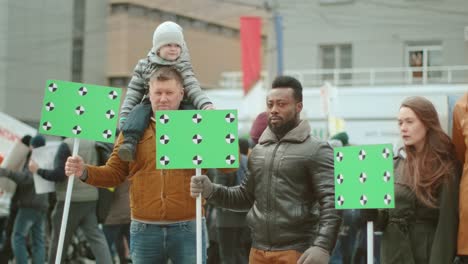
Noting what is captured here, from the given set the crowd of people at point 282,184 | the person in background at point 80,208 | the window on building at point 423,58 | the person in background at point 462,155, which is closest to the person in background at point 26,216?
the person in background at point 80,208

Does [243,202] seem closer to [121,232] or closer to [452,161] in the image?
[452,161]

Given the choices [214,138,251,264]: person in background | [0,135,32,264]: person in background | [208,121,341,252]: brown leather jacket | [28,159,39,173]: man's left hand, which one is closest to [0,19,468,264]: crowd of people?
[208,121,341,252]: brown leather jacket

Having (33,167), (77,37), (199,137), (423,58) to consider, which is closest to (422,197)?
(199,137)

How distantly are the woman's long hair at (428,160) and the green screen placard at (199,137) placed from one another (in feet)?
3.68

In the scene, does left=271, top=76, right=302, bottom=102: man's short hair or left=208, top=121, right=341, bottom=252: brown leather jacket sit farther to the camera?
left=271, top=76, right=302, bottom=102: man's short hair

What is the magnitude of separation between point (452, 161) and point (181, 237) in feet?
5.93

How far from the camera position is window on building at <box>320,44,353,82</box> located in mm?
33531

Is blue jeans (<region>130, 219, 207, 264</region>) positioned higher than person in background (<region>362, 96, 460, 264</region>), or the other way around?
person in background (<region>362, 96, 460, 264</region>)

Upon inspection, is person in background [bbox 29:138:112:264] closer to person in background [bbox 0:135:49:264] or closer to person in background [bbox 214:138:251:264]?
person in background [bbox 0:135:49:264]

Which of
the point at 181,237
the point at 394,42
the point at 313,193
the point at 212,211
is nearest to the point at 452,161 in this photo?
the point at 313,193

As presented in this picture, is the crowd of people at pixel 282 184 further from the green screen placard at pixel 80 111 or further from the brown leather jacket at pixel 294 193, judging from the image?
the green screen placard at pixel 80 111

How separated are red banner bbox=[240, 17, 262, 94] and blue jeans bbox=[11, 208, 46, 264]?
53.8ft

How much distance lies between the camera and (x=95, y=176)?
6.32 meters

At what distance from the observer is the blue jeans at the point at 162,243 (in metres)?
6.05
